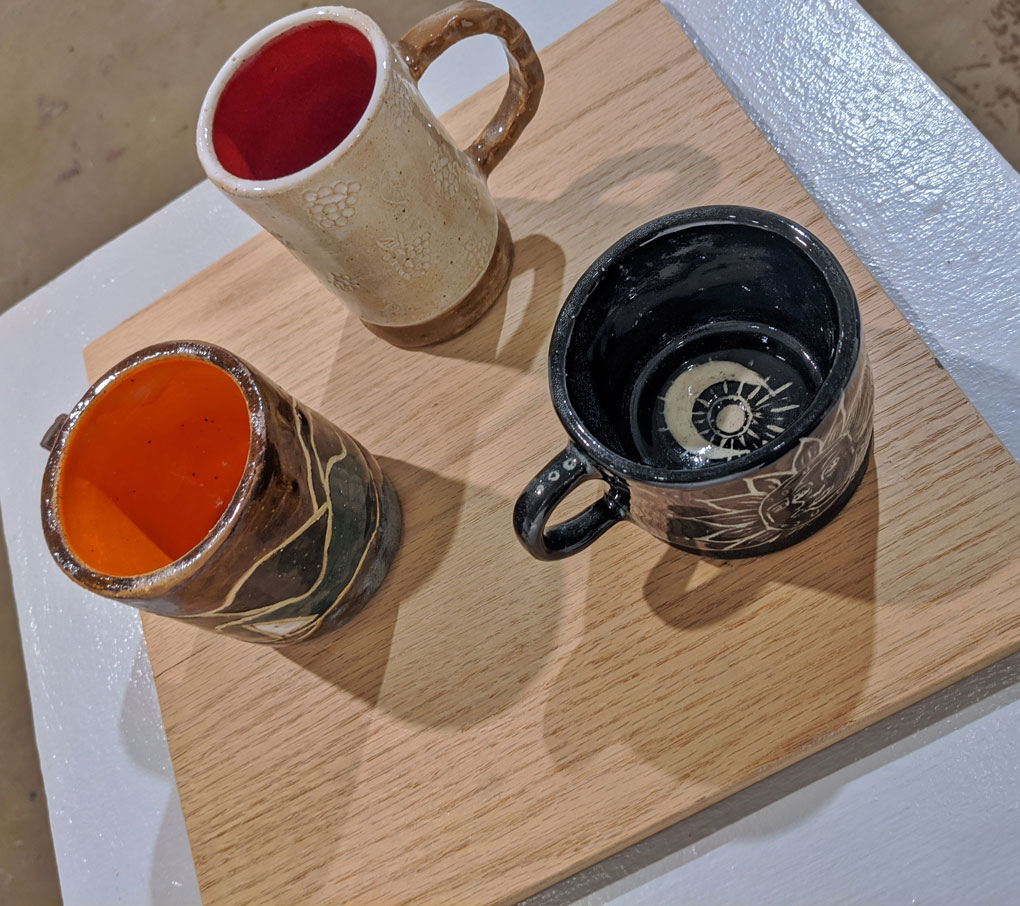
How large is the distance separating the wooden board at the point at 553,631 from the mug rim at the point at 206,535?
14 centimetres

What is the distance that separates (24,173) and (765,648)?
3.83ft

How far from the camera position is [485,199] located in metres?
0.55

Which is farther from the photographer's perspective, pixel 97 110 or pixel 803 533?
pixel 97 110

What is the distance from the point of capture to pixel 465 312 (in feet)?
1.90

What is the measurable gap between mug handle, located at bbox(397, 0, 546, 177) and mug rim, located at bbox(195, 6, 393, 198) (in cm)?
4

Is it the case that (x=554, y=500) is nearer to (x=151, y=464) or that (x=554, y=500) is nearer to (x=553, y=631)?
(x=553, y=631)

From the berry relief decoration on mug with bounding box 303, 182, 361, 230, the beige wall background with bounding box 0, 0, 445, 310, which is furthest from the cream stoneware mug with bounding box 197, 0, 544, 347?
the beige wall background with bounding box 0, 0, 445, 310

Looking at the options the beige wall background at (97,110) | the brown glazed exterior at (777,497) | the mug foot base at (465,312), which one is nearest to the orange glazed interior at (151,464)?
the mug foot base at (465,312)

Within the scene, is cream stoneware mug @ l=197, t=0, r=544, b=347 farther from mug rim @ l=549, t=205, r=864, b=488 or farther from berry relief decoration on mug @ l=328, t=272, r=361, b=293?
mug rim @ l=549, t=205, r=864, b=488

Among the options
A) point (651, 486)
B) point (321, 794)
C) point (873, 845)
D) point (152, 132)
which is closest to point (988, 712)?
point (873, 845)

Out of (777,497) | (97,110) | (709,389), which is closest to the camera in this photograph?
(777,497)

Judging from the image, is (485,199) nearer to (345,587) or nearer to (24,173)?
(345,587)

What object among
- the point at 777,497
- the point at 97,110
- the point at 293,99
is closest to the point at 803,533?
the point at 777,497

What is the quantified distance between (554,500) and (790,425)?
0.34ft
